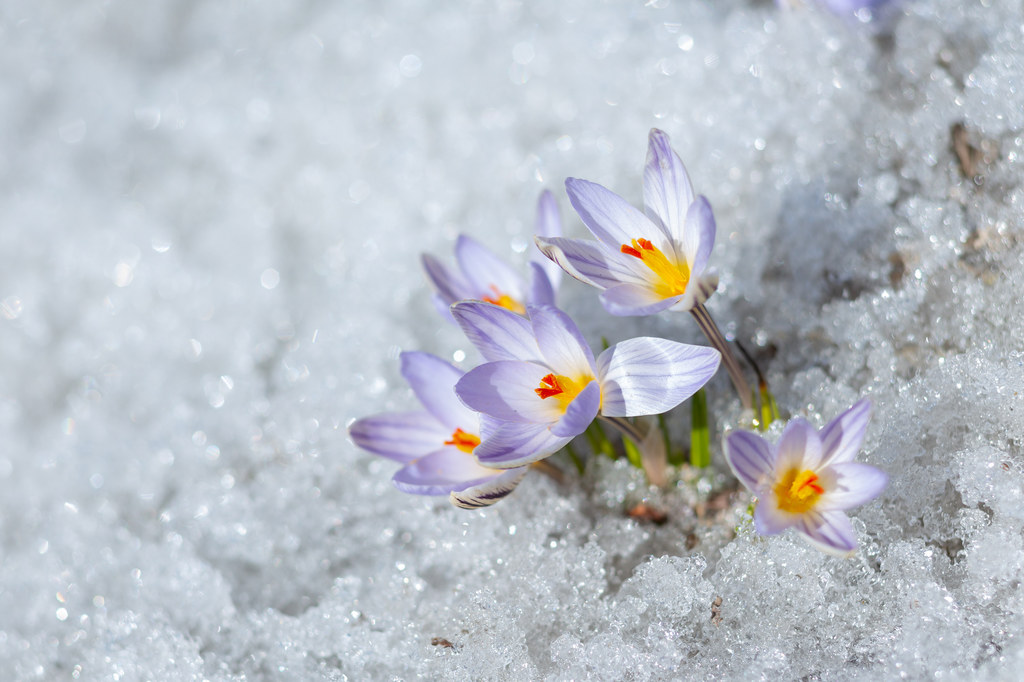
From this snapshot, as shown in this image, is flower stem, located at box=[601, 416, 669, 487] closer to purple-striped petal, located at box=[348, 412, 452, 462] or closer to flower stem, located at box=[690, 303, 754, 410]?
flower stem, located at box=[690, 303, 754, 410]

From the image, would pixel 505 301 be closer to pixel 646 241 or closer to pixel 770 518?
pixel 646 241

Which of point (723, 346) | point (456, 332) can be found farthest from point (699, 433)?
point (456, 332)

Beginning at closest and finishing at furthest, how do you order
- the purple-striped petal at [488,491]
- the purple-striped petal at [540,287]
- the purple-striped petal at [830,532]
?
the purple-striped petal at [830,532] → the purple-striped petal at [488,491] → the purple-striped petal at [540,287]

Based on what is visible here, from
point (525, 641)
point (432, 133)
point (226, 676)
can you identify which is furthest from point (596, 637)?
point (432, 133)

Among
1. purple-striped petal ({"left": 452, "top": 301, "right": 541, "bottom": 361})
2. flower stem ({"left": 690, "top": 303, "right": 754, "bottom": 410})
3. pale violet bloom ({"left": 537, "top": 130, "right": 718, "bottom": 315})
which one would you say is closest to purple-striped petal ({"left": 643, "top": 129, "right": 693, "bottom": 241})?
pale violet bloom ({"left": 537, "top": 130, "right": 718, "bottom": 315})

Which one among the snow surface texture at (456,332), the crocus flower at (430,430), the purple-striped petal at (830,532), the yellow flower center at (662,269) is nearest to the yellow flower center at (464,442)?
the crocus flower at (430,430)

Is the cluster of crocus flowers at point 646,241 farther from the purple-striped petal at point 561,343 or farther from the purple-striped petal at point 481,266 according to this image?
the purple-striped petal at point 481,266

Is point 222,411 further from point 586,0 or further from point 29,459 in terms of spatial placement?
point 586,0
